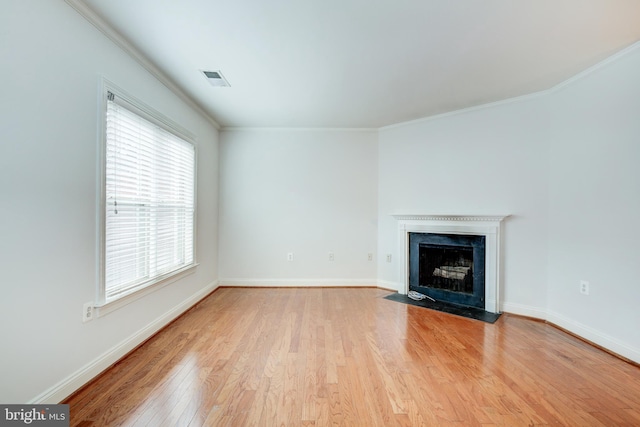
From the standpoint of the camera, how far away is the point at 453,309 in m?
3.16

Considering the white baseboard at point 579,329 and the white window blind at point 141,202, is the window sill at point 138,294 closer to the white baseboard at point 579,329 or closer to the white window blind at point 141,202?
the white window blind at point 141,202

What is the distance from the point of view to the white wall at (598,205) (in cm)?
211

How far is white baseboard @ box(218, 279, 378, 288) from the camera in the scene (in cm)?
406

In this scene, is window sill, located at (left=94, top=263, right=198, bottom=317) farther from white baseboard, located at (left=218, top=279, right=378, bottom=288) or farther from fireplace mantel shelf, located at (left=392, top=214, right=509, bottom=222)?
fireplace mantel shelf, located at (left=392, top=214, right=509, bottom=222)

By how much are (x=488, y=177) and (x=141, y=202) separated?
12.3 ft

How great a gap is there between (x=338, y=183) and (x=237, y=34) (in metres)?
2.49

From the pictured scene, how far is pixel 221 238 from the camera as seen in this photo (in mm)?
4074

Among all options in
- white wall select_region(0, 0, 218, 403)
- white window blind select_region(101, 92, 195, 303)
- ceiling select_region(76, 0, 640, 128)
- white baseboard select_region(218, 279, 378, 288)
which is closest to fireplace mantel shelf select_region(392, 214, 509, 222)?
white baseboard select_region(218, 279, 378, 288)

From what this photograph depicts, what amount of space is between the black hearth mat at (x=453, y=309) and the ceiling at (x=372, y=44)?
248cm

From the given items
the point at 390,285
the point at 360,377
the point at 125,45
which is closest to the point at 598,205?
the point at 390,285

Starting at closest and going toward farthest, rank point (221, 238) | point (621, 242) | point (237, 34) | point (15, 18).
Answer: point (15, 18)
point (237, 34)
point (621, 242)
point (221, 238)

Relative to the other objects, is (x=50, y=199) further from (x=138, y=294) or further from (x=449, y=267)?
(x=449, y=267)

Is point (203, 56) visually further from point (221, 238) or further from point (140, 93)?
point (221, 238)

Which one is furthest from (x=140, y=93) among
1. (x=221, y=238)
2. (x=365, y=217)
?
(x=365, y=217)
